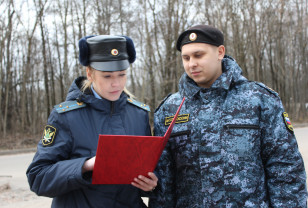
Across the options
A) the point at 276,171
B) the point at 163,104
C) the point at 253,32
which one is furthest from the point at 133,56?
the point at 253,32

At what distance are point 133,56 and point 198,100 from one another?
549 mm

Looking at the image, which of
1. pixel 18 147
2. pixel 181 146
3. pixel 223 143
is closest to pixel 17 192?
pixel 181 146

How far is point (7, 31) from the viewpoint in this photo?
51.1 feet

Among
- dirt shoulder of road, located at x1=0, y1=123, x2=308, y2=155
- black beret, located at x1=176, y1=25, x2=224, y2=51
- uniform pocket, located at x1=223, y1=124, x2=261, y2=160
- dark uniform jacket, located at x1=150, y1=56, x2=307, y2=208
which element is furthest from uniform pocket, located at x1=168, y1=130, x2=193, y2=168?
dirt shoulder of road, located at x1=0, y1=123, x2=308, y2=155

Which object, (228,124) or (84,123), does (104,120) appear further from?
(228,124)

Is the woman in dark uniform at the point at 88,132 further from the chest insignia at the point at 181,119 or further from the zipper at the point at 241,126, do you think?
the zipper at the point at 241,126

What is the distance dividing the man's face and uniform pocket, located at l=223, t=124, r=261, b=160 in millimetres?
379

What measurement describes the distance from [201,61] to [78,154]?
3.25 ft

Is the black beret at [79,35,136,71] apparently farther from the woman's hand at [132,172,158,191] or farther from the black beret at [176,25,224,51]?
the woman's hand at [132,172,158,191]

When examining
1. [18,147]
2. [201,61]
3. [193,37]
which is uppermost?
[193,37]

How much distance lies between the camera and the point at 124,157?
1.51 meters

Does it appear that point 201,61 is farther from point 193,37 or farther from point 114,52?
point 114,52

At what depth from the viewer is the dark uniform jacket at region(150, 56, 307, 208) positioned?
5.95 feet

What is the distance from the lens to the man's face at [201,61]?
6.46ft
